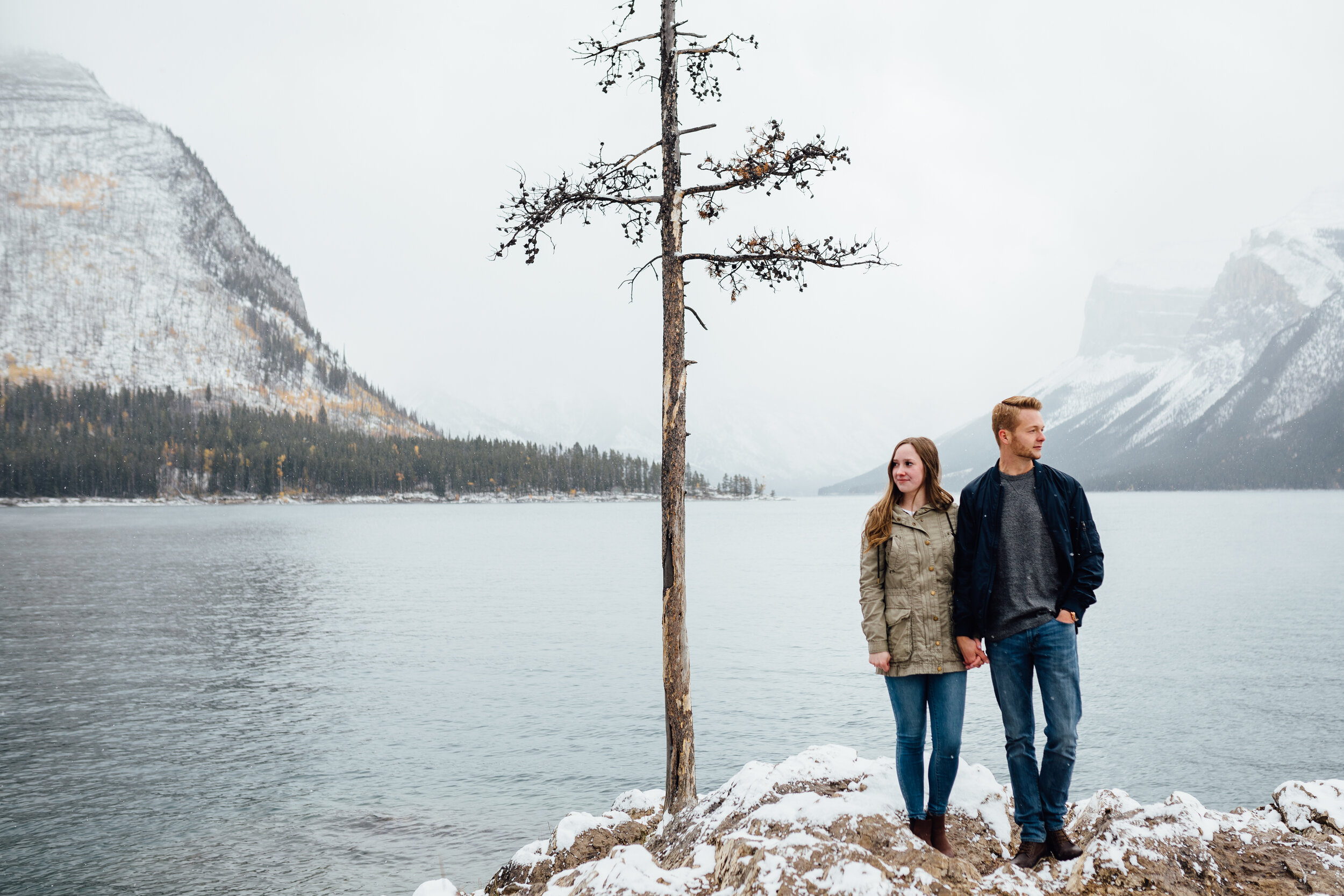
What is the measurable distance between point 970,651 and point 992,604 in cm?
38

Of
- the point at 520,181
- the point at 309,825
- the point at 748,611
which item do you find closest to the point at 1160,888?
the point at 520,181

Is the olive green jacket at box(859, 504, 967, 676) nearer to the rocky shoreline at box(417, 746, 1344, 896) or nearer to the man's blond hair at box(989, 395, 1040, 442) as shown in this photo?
the man's blond hair at box(989, 395, 1040, 442)

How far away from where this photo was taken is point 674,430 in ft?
29.0

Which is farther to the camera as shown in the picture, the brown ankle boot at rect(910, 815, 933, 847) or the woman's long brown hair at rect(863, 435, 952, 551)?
the brown ankle boot at rect(910, 815, 933, 847)

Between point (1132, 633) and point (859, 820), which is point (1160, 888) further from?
point (1132, 633)

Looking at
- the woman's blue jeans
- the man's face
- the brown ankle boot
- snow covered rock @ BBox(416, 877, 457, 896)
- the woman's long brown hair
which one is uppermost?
the man's face

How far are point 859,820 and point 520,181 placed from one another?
6816mm

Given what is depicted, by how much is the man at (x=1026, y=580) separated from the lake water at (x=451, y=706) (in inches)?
349

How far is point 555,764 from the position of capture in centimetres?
1731

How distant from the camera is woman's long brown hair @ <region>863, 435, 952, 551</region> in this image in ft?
20.7

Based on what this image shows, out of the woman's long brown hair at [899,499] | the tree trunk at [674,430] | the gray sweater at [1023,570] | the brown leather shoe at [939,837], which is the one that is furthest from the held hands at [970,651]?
the tree trunk at [674,430]

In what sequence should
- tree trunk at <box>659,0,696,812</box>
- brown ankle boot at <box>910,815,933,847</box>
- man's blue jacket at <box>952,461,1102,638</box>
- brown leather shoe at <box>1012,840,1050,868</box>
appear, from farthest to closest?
tree trunk at <box>659,0,696,812</box>, brown ankle boot at <box>910,815,933,847</box>, brown leather shoe at <box>1012,840,1050,868</box>, man's blue jacket at <box>952,461,1102,638</box>

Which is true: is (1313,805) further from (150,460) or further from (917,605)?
(150,460)

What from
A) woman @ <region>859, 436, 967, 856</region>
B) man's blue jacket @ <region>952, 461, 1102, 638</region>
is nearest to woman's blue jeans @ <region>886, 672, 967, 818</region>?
woman @ <region>859, 436, 967, 856</region>
